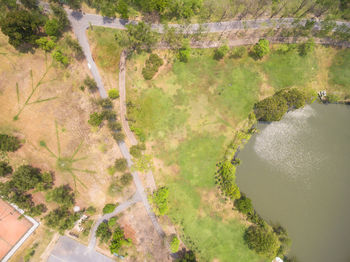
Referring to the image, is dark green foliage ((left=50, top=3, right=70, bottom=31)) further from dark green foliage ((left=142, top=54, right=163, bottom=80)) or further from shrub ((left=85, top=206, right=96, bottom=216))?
shrub ((left=85, top=206, right=96, bottom=216))

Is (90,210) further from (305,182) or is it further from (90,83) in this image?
(305,182)

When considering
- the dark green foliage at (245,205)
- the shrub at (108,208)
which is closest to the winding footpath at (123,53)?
the shrub at (108,208)

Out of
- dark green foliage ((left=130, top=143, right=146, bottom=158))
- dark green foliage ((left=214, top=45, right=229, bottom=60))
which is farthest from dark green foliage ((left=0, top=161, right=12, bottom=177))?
dark green foliage ((left=214, top=45, right=229, bottom=60))

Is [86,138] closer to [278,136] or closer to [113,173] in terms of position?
[113,173]

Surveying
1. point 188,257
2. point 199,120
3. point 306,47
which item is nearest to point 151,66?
point 199,120

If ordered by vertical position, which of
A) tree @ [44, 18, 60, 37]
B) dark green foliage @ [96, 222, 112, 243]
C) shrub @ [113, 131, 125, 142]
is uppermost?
tree @ [44, 18, 60, 37]

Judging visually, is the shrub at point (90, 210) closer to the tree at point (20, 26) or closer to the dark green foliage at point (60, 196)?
the dark green foliage at point (60, 196)
